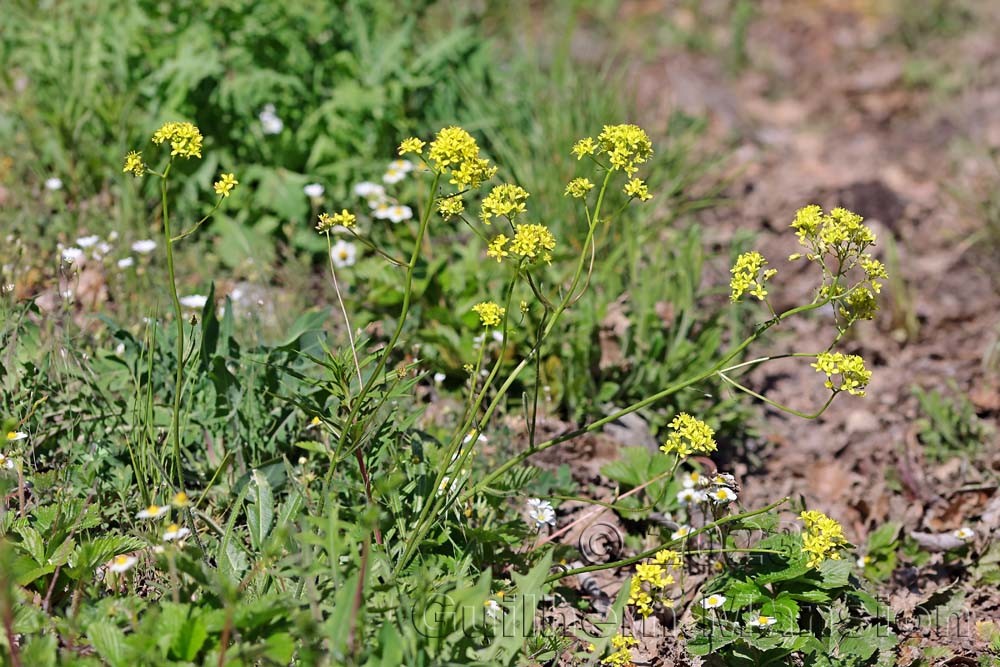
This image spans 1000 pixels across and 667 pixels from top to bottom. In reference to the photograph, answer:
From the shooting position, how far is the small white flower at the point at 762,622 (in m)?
2.03

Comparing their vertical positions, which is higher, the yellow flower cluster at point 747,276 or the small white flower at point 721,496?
the yellow flower cluster at point 747,276

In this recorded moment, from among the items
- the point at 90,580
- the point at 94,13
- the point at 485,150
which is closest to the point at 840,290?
the point at 90,580

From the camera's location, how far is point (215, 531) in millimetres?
2205

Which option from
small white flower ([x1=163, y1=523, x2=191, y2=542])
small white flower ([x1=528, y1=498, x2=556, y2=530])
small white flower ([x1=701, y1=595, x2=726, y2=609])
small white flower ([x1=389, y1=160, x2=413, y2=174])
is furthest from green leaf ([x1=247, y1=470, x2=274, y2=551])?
small white flower ([x1=389, y1=160, x2=413, y2=174])

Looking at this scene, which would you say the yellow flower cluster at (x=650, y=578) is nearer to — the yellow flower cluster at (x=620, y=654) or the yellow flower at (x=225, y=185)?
the yellow flower cluster at (x=620, y=654)

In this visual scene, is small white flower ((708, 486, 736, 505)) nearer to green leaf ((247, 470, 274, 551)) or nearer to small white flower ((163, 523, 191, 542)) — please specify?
green leaf ((247, 470, 274, 551))

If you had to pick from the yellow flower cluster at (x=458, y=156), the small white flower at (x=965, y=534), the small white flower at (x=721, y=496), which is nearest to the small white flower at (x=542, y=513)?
the small white flower at (x=721, y=496)

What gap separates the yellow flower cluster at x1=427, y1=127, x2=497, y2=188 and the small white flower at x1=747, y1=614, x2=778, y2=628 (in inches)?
44.2

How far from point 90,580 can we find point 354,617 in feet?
2.13

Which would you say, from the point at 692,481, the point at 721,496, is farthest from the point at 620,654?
the point at 692,481

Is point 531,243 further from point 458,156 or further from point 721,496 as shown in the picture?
point 721,496

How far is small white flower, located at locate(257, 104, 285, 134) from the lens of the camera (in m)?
3.47

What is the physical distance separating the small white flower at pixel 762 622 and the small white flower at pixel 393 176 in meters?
2.02

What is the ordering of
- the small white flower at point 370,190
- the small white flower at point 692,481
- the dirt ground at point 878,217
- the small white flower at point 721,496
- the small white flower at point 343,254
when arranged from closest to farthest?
the small white flower at point 721,496 → the small white flower at point 692,481 → the dirt ground at point 878,217 → the small white flower at point 343,254 → the small white flower at point 370,190
